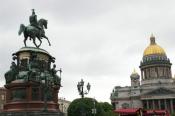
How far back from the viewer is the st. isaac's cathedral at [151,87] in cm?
11069

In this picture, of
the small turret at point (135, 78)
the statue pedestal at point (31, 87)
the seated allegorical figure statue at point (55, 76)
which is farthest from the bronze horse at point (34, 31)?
the small turret at point (135, 78)

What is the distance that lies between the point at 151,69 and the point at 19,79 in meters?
90.7

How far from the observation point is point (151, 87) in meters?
112

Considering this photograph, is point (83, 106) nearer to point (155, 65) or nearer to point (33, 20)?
point (33, 20)

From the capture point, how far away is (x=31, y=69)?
29969 millimetres

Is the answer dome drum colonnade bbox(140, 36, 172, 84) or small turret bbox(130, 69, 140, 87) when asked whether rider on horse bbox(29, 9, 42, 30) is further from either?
small turret bbox(130, 69, 140, 87)

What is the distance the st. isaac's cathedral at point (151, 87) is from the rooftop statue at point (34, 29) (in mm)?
81825

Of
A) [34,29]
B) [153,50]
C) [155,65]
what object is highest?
[153,50]

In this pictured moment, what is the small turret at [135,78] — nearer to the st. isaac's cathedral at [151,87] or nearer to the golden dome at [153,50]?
the st. isaac's cathedral at [151,87]

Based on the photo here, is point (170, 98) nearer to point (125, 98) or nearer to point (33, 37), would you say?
point (125, 98)

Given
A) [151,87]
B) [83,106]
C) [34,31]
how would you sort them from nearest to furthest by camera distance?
[34,31], [83,106], [151,87]

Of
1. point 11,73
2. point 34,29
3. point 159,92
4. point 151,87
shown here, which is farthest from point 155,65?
point 11,73

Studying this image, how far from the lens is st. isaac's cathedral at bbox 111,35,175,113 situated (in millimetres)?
110688

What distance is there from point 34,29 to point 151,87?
8456cm
